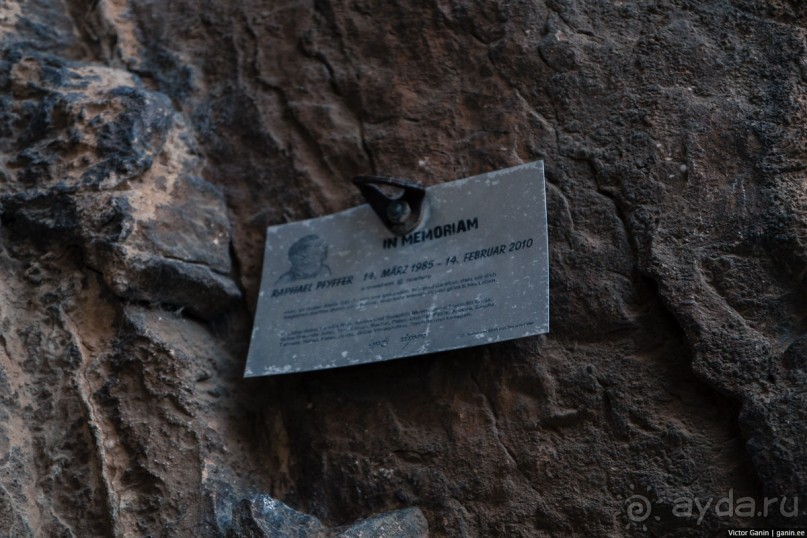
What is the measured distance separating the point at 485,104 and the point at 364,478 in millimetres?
742

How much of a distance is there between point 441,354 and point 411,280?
0.47 feet

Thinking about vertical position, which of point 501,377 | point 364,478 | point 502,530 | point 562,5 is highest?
point 562,5

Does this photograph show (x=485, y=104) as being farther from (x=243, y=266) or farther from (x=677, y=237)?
(x=243, y=266)

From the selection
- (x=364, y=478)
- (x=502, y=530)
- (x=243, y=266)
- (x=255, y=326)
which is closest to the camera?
(x=502, y=530)

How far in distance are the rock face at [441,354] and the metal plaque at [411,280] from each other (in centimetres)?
7

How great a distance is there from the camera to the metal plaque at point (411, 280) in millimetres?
1491

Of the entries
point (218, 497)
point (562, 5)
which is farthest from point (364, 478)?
point (562, 5)

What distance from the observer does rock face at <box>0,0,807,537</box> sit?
1.40 metres

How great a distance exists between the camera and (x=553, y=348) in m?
1.51

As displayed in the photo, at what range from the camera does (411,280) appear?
5.23 feet
